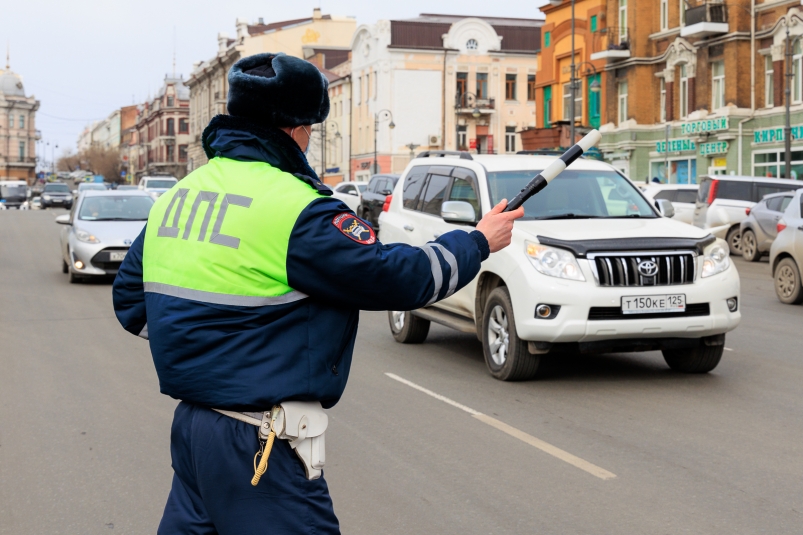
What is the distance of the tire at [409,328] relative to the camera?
11352mm

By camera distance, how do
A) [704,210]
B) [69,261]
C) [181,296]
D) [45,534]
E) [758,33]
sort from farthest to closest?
[758,33], [704,210], [69,261], [45,534], [181,296]

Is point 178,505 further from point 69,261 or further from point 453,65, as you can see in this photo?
point 453,65

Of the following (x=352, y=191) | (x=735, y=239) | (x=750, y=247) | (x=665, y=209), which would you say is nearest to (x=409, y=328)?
(x=665, y=209)

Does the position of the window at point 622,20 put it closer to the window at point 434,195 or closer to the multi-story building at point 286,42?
the window at point 434,195

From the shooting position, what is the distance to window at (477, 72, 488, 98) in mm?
75438

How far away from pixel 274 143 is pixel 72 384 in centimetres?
686

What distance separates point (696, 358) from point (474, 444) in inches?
127

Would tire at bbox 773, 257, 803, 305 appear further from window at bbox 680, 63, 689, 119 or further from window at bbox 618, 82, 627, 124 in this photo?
window at bbox 618, 82, 627, 124

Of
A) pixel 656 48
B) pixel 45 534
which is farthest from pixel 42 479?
pixel 656 48

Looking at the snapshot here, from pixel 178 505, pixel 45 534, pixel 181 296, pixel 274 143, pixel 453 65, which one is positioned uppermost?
pixel 453 65

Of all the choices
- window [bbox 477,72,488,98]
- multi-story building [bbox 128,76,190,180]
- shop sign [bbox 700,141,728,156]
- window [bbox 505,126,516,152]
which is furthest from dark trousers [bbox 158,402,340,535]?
multi-story building [bbox 128,76,190,180]

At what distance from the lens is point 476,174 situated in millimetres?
10234

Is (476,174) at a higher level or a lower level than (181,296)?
higher

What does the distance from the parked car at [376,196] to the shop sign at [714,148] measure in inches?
584
